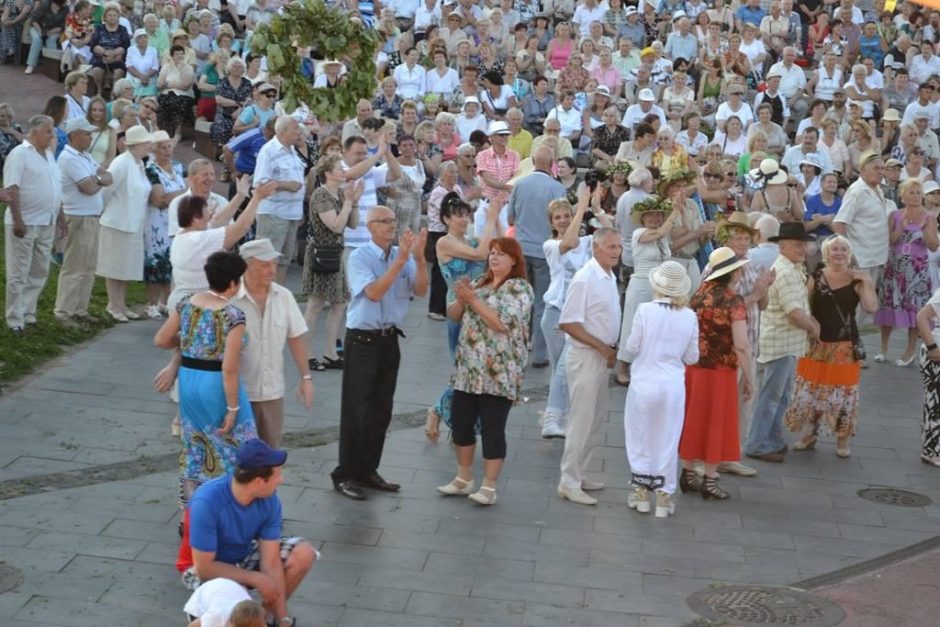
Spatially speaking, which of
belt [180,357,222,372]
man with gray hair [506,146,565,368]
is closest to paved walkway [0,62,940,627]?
belt [180,357,222,372]

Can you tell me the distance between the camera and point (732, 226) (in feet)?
37.1

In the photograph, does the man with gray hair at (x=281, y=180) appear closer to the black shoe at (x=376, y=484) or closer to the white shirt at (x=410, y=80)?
the black shoe at (x=376, y=484)

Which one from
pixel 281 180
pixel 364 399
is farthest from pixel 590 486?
pixel 281 180

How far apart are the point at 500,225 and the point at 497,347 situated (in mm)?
3138

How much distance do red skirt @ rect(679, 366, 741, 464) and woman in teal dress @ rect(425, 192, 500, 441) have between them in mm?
1720

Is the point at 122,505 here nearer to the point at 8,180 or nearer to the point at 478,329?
the point at 478,329

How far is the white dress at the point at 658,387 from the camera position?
390 inches

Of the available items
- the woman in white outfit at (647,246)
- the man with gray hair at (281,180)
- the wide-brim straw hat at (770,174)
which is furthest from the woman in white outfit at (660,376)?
the wide-brim straw hat at (770,174)

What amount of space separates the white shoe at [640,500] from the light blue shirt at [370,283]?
205cm

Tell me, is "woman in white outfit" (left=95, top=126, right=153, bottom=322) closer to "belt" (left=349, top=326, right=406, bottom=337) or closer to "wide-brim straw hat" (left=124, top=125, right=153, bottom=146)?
"wide-brim straw hat" (left=124, top=125, right=153, bottom=146)

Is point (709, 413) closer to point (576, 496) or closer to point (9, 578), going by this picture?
point (576, 496)

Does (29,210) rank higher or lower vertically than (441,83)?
lower

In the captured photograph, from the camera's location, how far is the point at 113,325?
47.1ft

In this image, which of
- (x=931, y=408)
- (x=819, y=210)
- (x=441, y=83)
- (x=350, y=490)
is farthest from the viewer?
(x=441, y=83)
